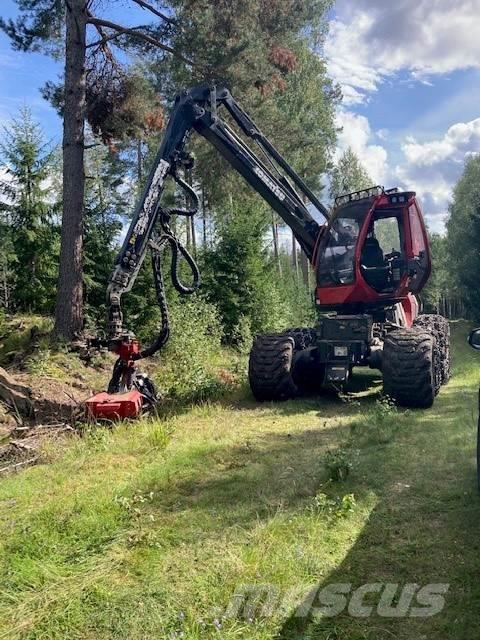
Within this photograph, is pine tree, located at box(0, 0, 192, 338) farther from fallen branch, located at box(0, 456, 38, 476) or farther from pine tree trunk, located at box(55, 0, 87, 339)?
fallen branch, located at box(0, 456, 38, 476)

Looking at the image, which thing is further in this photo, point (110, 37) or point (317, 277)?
point (110, 37)

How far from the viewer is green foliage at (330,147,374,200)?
31.9 metres

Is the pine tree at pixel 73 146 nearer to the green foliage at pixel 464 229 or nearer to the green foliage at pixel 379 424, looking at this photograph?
the green foliage at pixel 379 424

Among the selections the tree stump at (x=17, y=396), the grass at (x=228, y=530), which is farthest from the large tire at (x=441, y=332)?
the tree stump at (x=17, y=396)

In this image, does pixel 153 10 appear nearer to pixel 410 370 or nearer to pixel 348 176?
pixel 410 370

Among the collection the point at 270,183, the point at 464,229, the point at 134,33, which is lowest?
the point at 270,183

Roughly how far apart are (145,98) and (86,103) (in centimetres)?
118

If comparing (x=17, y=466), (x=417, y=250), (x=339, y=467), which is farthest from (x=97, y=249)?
(x=339, y=467)

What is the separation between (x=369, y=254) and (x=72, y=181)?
A: 5.32 m

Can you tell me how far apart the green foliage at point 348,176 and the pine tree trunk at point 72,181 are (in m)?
23.3

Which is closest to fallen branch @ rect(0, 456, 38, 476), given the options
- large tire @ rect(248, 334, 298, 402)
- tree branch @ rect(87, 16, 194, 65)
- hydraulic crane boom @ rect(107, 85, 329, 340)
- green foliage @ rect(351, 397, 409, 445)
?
hydraulic crane boom @ rect(107, 85, 329, 340)

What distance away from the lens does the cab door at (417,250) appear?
26.8ft

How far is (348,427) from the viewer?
6336 millimetres

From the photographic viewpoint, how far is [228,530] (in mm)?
3568
